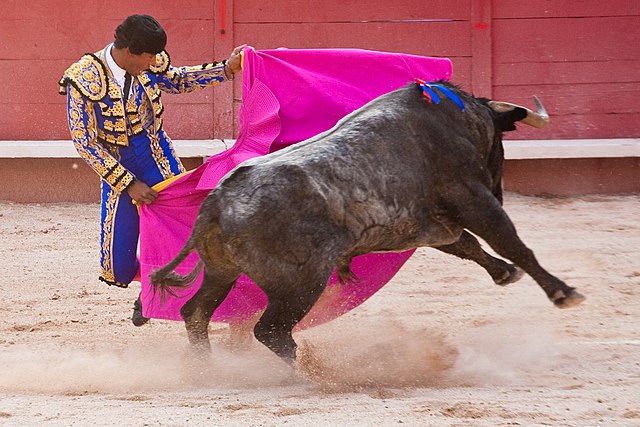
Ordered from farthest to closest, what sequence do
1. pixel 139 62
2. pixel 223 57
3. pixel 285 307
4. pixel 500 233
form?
pixel 223 57 < pixel 139 62 < pixel 500 233 < pixel 285 307

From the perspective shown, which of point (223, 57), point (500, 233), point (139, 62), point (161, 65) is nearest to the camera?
point (500, 233)

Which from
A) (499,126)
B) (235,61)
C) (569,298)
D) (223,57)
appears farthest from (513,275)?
(223,57)

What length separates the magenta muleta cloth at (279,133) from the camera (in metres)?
3.79

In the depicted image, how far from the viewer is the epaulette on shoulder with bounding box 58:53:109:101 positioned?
362 centimetres

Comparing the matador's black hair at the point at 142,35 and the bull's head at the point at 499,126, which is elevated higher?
the matador's black hair at the point at 142,35

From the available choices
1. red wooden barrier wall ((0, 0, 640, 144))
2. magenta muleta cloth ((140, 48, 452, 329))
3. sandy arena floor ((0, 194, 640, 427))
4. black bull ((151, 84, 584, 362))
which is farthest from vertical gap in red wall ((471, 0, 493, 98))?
black bull ((151, 84, 584, 362))

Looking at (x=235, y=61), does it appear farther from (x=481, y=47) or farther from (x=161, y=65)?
(x=481, y=47)

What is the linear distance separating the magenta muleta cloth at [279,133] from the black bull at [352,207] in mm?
271

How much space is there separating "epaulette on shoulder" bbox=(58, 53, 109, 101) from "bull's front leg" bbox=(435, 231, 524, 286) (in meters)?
1.32

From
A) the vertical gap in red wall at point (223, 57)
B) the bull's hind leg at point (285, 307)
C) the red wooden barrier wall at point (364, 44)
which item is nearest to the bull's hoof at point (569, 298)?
the bull's hind leg at point (285, 307)

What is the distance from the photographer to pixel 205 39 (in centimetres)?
701

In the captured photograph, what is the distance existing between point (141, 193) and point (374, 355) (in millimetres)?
1020

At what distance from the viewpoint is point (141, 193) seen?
3744 millimetres

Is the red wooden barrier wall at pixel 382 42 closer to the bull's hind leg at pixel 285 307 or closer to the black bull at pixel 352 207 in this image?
the black bull at pixel 352 207
